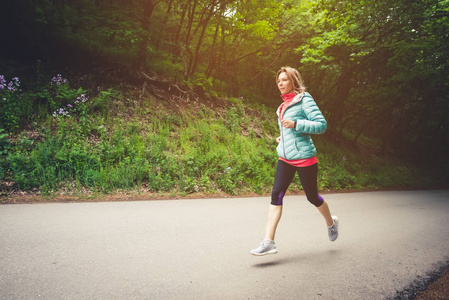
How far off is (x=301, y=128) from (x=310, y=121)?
144 mm

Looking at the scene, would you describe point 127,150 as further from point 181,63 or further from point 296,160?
point 181,63

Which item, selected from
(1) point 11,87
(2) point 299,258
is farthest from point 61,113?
(2) point 299,258

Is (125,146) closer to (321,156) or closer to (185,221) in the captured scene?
(185,221)

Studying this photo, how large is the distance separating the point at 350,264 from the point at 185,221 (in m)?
2.54

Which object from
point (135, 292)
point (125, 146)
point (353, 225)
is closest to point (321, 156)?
point (353, 225)

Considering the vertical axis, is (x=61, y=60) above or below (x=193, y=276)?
above

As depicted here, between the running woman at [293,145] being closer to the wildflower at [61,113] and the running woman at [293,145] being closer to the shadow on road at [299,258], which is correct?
the shadow on road at [299,258]

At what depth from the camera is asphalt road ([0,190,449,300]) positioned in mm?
2426

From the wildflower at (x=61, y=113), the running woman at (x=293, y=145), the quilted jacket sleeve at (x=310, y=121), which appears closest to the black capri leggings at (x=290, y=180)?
the running woman at (x=293, y=145)

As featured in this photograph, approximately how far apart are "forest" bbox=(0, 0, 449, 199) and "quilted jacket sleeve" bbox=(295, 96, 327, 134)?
4197 millimetres

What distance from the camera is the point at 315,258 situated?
10.7 feet

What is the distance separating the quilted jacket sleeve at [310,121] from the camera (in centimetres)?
289

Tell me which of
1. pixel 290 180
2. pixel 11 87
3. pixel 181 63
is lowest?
pixel 290 180

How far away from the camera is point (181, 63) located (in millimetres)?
13781
